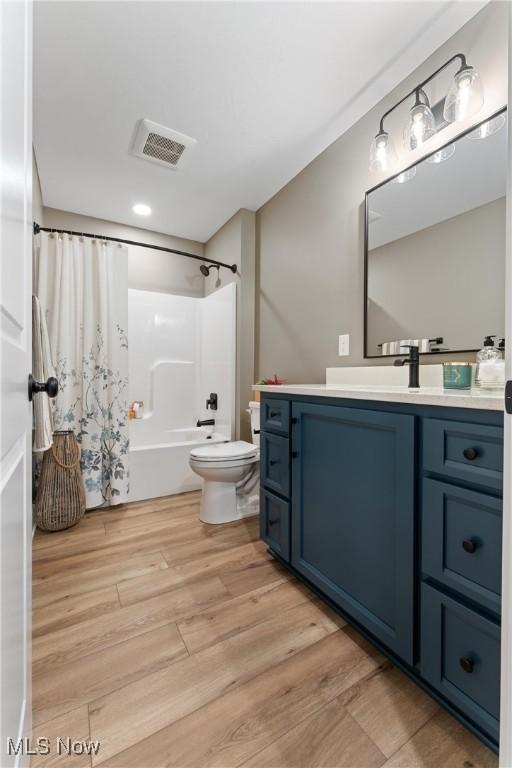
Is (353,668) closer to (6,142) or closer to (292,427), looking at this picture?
(292,427)

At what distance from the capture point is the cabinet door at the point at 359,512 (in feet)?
3.15

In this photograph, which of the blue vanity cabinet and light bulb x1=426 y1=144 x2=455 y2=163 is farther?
light bulb x1=426 y1=144 x2=455 y2=163

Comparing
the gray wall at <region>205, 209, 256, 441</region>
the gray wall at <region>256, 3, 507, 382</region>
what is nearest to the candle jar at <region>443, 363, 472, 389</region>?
the gray wall at <region>256, 3, 507, 382</region>

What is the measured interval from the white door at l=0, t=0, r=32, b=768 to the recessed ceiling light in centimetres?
209

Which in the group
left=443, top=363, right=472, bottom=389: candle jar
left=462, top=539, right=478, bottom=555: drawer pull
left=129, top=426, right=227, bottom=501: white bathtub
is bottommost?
left=129, top=426, right=227, bottom=501: white bathtub

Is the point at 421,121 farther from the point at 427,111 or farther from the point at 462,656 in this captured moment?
the point at 462,656

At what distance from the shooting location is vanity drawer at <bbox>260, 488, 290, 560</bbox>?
59.4 inches

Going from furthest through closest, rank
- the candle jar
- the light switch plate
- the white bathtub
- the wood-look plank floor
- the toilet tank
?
the white bathtub → the toilet tank → the light switch plate → the candle jar → the wood-look plank floor

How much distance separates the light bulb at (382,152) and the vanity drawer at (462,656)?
1.78 m

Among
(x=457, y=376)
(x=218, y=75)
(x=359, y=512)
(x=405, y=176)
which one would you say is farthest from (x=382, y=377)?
(x=218, y=75)

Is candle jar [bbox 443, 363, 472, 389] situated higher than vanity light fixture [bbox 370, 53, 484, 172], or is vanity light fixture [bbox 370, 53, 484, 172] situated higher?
vanity light fixture [bbox 370, 53, 484, 172]

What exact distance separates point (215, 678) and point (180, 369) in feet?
8.53

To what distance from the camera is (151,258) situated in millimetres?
3221

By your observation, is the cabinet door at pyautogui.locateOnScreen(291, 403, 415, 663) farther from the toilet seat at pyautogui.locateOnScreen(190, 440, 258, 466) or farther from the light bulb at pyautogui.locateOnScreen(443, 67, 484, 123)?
the light bulb at pyautogui.locateOnScreen(443, 67, 484, 123)
